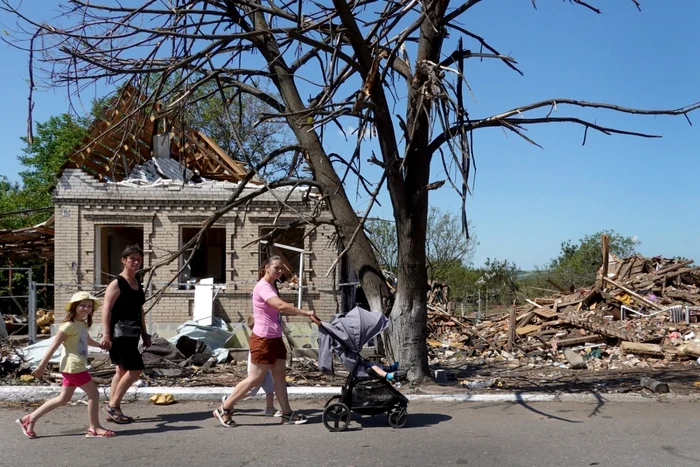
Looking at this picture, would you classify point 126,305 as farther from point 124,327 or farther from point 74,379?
point 74,379

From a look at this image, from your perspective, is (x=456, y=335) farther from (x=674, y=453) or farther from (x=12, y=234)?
(x=12, y=234)

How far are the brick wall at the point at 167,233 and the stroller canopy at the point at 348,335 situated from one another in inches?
349

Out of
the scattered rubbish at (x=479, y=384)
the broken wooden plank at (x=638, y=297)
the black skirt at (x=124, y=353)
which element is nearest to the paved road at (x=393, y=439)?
the black skirt at (x=124, y=353)

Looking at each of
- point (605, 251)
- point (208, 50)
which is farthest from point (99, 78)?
point (605, 251)

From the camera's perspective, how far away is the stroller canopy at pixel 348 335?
6.58 metres

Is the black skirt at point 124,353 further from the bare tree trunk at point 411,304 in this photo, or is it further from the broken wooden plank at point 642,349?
the broken wooden plank at point 642,349

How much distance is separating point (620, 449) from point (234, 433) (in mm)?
3597

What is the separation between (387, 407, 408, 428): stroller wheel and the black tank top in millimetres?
2761

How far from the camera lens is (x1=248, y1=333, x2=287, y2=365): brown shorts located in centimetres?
638

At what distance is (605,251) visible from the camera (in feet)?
62.1

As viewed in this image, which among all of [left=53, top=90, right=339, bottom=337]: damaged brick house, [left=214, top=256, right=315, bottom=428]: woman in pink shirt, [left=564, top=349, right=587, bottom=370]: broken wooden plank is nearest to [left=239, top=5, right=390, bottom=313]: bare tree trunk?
[left=214, top=256, right=315, bottom=428]: woman in pink shirt

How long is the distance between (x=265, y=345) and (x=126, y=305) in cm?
147

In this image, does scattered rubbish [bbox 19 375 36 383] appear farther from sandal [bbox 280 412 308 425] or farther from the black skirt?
sandal [bbox 280 412 308 425]

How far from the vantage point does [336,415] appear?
20.8 ft
